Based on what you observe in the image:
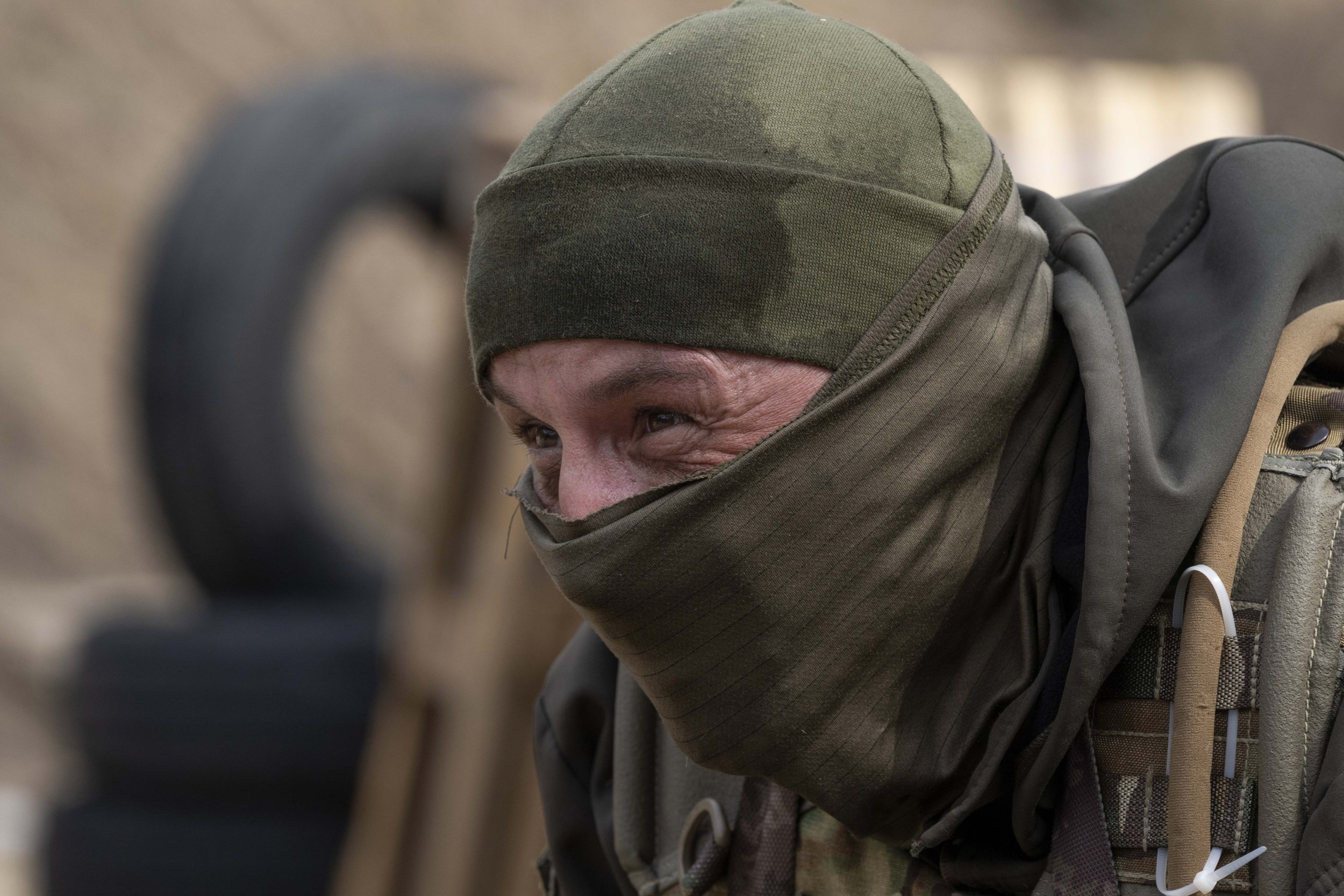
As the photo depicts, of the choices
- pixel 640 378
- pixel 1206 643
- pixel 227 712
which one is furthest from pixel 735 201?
pixel 227 712

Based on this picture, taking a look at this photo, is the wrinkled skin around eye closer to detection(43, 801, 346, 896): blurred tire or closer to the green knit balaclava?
the green knit balaclava

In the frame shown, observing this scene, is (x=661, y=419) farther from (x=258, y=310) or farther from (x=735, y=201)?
(x=258, y=310)

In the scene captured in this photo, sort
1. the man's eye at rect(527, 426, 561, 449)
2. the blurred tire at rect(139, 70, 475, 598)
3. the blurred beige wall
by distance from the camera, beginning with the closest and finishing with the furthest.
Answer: the man's eye at rect(527, 426, 561, 449) → the blurred tire at rect(139, 70, 475, 598) → the blurred beige wall

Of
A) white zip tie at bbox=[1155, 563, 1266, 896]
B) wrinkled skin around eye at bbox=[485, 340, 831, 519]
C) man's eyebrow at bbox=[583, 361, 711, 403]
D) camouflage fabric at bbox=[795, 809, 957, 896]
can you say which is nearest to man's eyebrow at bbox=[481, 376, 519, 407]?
wrinkled skin around eye at bbox=[485, 340, 831, 519]

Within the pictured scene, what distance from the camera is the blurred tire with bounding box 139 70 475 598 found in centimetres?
486

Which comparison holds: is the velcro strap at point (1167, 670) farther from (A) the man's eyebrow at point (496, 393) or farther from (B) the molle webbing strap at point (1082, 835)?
(A) the man's eyebrow at point (496, 393)

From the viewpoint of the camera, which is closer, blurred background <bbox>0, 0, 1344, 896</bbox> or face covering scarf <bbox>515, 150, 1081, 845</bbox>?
face covering scarf <bbox>515, 150, 1081, 845</bbox>

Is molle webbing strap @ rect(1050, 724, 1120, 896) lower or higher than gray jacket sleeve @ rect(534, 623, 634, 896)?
higher

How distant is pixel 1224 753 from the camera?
1.30 meters

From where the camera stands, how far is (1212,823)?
1276mm

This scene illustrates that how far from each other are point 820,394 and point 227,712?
3.40 meters

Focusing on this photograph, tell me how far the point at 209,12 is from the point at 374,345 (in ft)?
10.9

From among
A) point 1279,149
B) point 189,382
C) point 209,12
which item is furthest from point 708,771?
point 209,12

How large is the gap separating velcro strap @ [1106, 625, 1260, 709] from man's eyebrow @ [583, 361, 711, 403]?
492 millimetres
